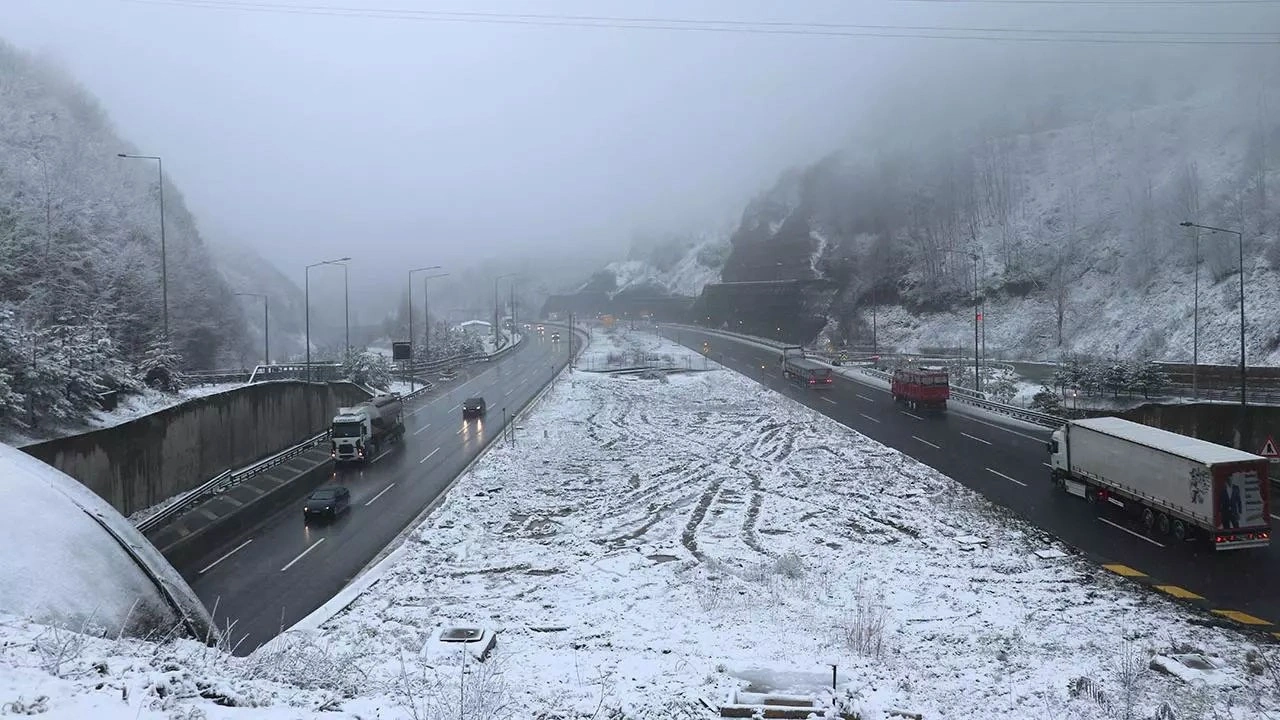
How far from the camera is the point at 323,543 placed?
2473 cm

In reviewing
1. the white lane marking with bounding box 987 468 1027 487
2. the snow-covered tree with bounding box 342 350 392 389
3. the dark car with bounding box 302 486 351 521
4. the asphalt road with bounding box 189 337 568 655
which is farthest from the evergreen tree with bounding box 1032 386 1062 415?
the snow-covered tree with bounding box 342 350 392 389

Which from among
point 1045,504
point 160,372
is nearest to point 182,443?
point 160,372

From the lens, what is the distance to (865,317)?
120750 millimetres

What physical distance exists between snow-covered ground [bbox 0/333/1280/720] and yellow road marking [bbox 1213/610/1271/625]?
2.95ft

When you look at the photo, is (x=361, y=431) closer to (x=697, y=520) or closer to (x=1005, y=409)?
(x=697, y=520)

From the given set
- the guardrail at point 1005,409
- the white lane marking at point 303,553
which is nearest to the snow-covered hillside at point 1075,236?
the guardrail at point 1005,409

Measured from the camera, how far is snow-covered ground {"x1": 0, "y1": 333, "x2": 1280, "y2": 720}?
9156mm

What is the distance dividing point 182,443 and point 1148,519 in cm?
3722

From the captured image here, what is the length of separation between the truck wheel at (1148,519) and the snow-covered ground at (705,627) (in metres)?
3.56

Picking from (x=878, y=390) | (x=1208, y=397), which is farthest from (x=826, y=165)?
Result: (x=1208, y=397)

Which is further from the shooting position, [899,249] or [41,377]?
[899,249]

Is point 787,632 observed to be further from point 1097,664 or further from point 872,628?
point 1097,664

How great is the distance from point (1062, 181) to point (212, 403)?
126m

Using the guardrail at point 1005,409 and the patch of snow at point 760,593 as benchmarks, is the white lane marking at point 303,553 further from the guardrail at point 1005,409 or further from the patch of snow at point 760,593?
the guardrail at point 1005,409
